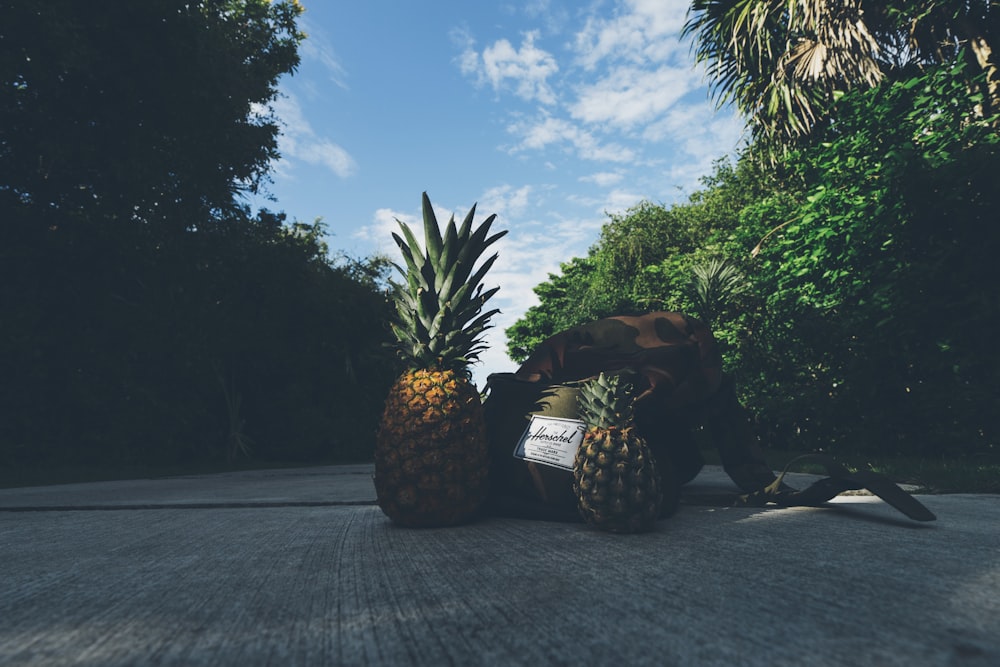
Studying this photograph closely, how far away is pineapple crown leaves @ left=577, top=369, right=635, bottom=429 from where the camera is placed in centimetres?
174

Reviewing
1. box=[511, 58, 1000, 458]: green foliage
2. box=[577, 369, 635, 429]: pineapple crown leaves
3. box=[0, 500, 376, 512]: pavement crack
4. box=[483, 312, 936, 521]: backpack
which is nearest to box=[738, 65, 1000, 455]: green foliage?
box=[511, 58, 1000, 458]: green foliage

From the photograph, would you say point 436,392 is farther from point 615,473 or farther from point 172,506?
point 172,506

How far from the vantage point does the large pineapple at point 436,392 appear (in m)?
1.86

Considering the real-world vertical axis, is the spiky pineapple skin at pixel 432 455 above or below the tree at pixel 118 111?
below

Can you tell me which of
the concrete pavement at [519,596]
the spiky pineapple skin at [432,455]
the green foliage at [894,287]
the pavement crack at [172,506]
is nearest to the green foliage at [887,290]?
the green foliage at [894,287]

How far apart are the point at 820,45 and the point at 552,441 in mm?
10007

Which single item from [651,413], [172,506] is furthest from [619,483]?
[172,506]

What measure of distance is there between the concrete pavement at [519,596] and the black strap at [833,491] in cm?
7

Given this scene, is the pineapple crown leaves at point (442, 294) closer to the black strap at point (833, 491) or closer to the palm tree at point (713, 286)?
the black strap at point (833, 491)

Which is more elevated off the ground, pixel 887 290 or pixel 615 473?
pixel 887 290

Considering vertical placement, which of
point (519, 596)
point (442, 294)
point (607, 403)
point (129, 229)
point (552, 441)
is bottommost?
point (519, 596)

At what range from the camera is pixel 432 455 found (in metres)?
1.84

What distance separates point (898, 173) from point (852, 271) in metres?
1.31

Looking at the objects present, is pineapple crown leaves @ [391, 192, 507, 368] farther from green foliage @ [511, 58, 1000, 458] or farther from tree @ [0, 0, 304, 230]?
tree @ [0, 0, 304, 230]
